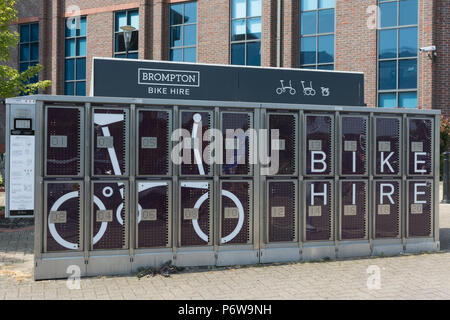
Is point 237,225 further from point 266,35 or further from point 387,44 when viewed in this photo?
point 266,35

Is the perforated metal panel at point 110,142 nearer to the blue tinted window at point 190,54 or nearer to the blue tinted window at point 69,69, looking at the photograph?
the blue tinted window at point 190,54

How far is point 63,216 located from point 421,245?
6062 millimetres

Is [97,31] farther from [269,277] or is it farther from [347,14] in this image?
[269,277]

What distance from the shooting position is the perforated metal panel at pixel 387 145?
8.18 meters

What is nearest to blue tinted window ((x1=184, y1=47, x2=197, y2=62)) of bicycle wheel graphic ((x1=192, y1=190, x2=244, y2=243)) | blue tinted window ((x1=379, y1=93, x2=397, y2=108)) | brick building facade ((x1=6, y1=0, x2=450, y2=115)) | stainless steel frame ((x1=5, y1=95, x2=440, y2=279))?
brick building facade ((x1=6, y1=0, x2=450, y2=115))

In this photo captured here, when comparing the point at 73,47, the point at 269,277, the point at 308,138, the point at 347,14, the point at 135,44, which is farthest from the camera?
the point at 73,47

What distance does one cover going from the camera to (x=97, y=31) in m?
28.6

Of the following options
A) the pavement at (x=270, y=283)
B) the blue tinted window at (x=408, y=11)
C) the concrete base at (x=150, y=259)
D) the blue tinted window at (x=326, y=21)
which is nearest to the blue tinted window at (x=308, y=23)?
the blue tinted window at (x=326, y=21)

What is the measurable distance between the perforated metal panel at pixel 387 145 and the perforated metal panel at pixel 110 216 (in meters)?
4.29

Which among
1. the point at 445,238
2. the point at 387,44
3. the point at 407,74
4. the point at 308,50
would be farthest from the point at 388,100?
the point at 445,238

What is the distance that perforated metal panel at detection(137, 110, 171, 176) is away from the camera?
705cm

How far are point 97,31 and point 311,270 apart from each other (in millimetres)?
25033

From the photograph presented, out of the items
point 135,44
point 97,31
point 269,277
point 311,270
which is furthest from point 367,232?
point 97,31

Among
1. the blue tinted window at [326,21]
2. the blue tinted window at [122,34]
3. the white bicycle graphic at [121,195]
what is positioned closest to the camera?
the white bicycle graphic at [121,195]
